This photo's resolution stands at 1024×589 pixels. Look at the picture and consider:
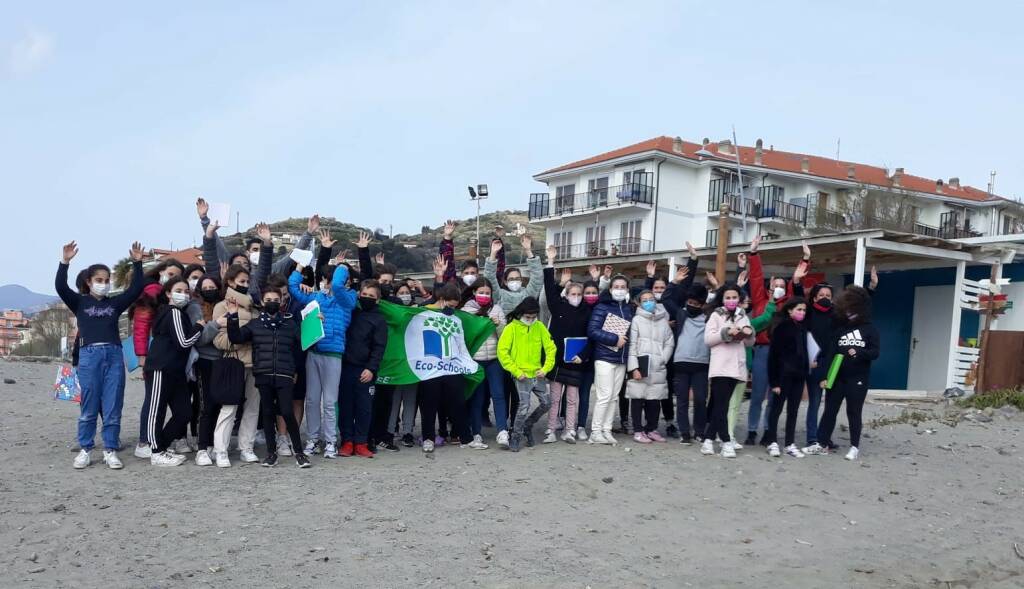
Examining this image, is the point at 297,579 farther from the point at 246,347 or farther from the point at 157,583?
the point at 246,347

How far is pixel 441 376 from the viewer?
8.80 metres

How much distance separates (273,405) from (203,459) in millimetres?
801

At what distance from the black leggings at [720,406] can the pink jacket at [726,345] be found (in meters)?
0.09

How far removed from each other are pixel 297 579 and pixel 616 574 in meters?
2.03

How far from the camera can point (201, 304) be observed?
26.6ft

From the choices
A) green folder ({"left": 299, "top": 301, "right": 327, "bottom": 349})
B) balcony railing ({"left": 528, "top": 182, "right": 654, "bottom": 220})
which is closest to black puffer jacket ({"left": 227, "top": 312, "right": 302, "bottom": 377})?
green folder ({"left": 299, "top": 301, "right": 327, "bottom": 349})

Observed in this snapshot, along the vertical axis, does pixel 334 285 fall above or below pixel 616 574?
above

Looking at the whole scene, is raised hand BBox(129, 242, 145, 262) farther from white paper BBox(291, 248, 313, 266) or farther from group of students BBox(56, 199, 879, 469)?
white paper BBox(291, 248, 313, 266)

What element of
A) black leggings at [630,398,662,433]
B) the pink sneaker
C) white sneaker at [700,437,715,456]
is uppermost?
black leggings at [630,398,662,433]

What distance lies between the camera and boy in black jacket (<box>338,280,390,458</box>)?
27.4 feet

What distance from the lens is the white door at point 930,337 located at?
1972 cm

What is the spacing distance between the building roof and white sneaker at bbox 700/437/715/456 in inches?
1607

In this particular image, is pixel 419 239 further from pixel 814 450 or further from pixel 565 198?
pixel 814 450

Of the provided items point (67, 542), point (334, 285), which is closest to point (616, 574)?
point (67, 542)
